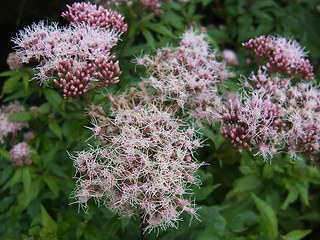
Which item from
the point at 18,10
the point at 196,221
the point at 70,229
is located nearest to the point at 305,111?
the point at 196,221

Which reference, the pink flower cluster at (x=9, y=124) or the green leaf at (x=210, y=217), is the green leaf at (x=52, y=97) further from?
the green leaf at (x=210, y=217)

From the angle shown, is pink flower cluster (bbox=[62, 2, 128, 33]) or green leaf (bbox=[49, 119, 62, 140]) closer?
pink flower cluster (bbox=[62, 2, 128, 33])

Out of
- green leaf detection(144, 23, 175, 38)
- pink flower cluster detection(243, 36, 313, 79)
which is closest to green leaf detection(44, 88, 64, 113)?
green leaf detection(144, 23, 175, 38)

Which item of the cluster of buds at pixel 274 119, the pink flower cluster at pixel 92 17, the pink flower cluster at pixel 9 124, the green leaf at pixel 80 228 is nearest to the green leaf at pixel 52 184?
the green leaf at pixel 80 228

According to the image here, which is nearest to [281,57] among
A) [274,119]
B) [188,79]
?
[274,119]

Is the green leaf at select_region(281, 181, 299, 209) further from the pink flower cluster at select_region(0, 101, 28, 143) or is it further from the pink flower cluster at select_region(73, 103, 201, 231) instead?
the pink flower cluster at select_region(0, 101, 28, 143)

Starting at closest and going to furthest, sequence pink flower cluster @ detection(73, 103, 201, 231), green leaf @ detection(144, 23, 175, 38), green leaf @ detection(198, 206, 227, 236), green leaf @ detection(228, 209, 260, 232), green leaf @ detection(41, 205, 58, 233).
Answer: pink flower cluster @ detection(73, 103, 201, 231), green leaf @ detection(198, 206, 227, 236), green leaf @ detection(41, 205, 58, 233), green leaf @ detection(228, 209, 260, 232), green leaf @ detection(144, 23, 175, 38)
